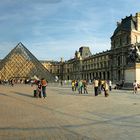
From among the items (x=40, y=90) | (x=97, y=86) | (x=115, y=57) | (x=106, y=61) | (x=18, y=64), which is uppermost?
(x=115, y=57)

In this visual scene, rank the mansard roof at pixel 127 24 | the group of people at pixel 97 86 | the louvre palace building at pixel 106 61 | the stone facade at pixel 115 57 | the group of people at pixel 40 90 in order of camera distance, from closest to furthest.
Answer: the group of people at pixel 40 90
the group of people at pixel 97 86
the louvre palace building at pixel 106 61
the stone facade at pixel 115 57
the mansard roof at pixel 127 24

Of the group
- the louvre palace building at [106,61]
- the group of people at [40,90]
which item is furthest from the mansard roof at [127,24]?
the group of people at [40,90]

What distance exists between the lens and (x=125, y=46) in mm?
83938

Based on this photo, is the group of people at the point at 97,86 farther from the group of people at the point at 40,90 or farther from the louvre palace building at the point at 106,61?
the louvre palace building at the point at 106,61

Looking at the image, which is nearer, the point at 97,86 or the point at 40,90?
the point at 40,90

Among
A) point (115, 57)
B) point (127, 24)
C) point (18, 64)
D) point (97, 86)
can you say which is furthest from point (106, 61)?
point (97, 86)

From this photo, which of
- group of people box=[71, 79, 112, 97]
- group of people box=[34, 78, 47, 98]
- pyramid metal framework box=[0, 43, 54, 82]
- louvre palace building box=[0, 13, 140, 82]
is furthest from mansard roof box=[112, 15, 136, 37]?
group of people box=[34, 78, 47, 98]

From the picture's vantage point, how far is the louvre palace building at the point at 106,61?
63.0 meters

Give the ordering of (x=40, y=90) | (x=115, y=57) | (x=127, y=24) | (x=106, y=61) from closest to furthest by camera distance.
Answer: (x=40, y=90) → (x=127, y=24) → (x=115, y=57) → (x=106, y=61)

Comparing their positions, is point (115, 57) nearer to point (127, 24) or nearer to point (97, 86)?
point (127, 24)

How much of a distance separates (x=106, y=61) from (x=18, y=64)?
37292mm

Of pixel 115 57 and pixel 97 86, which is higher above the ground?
pixel 115 57

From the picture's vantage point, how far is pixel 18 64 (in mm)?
72375

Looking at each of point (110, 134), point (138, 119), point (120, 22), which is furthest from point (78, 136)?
point (120, 22)
